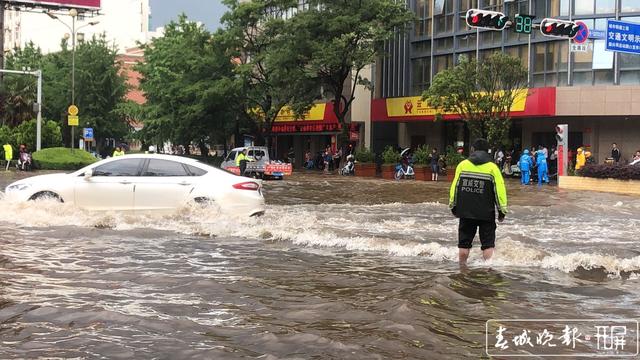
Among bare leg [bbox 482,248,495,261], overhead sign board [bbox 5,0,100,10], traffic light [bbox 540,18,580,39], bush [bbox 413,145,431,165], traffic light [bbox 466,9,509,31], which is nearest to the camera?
bare leg [bbox 482,248,495,261]

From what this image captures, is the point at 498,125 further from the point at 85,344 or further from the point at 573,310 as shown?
the point at 85,344

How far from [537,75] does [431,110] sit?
6030 millimetres

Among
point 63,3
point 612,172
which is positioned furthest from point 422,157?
point 63,3

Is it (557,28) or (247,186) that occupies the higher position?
(557,28)

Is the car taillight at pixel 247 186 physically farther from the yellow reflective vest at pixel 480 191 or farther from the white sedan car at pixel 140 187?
the yellow reflective vest at pixel 480 191

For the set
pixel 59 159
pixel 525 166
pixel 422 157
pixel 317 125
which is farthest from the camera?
pixel 317 125

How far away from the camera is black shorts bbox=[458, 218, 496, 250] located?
8.05 m

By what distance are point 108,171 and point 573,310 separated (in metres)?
8.67

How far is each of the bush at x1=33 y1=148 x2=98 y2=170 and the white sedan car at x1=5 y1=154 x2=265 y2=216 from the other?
999 inches

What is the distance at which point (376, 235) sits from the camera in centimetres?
1149

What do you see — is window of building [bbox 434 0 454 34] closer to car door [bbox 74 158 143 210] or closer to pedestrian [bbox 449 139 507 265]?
car door [bbox 74 158 143 210]

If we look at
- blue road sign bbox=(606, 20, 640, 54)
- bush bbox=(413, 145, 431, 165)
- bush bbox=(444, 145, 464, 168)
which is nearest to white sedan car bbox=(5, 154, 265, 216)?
blue road sign bbox=(606, 20, 640, 54)

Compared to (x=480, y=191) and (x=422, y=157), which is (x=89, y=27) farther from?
(x=480, y=191)

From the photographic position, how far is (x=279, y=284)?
724 centimetres
